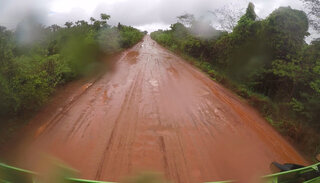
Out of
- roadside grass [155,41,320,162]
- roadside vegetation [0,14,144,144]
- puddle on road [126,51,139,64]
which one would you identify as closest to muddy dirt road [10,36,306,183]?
roadside grass [155,41,320,162]

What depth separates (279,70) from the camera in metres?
7.28

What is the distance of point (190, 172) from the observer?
294cm

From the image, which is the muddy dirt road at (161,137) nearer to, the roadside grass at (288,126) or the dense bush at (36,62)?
the roadside grass at (288,126)

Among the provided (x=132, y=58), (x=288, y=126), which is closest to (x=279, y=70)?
(x=288, y=126)

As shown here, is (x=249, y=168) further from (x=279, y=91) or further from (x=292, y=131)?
(x=279, y=91)

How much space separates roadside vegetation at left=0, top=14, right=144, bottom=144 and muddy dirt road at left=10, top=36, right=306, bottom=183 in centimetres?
66

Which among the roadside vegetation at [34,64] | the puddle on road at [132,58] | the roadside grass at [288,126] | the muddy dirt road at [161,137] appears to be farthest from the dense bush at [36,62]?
the roadside grass at [288,126]

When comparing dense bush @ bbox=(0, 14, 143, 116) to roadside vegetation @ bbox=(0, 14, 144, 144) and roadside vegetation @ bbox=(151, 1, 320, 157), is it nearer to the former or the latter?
roadside vegetation @ bbox=(0, 14, 144, 144)

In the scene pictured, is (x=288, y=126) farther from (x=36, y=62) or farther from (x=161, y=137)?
(x=36, y=62)

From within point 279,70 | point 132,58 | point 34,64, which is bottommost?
point 34,64

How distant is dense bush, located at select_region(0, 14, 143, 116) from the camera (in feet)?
13.3

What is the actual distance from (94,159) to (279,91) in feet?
26.5

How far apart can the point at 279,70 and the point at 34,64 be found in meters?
8.88

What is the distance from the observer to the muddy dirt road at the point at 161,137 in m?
3.03
